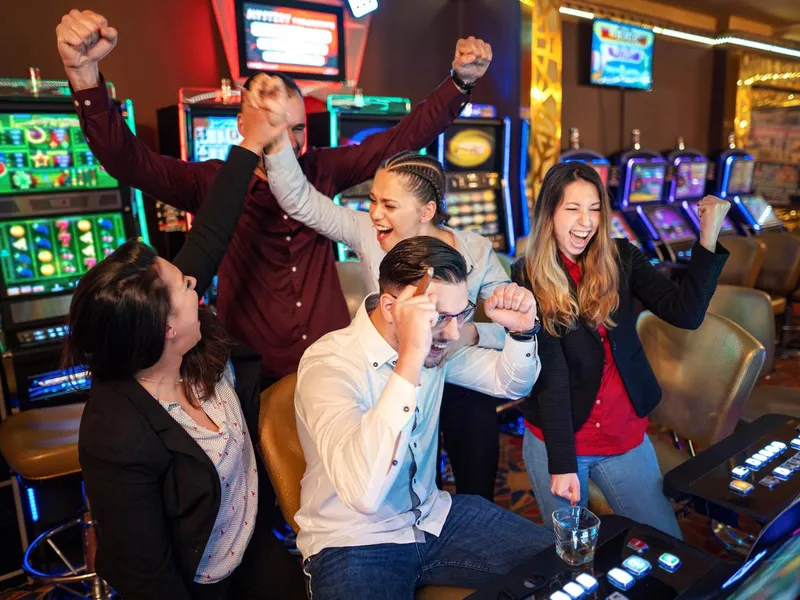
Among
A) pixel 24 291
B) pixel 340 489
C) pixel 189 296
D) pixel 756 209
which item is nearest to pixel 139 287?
pixel 189 296

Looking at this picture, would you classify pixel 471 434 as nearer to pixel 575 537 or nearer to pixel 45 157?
pixel 575 537

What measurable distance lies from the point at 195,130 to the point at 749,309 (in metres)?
2.60

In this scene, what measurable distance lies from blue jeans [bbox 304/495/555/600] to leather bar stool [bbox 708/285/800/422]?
1.50 m

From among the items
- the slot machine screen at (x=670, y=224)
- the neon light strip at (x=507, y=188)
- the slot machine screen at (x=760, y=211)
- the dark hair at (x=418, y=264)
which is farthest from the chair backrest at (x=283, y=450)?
the slot machine screen at (x=760, y=211)

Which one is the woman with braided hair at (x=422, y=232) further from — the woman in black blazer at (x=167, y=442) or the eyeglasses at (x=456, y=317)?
the woman in black blazer at (x=167, y=442)

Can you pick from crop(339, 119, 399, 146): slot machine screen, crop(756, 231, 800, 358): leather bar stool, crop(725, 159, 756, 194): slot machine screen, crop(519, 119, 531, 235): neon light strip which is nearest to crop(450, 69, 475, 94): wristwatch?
crop(339, 119, 399, 146): slot machine screen

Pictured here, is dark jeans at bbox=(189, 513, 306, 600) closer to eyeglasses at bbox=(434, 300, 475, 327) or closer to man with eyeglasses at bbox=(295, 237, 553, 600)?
man with eyeglasses at bbox=(295, 237, 553, 600)

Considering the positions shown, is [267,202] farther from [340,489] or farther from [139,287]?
[340,489]

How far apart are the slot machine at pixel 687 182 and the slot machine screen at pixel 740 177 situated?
0.38 m

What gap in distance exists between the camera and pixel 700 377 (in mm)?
2160

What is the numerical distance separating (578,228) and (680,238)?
4474mm

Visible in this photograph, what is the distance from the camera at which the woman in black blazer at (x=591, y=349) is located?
5.98 feet

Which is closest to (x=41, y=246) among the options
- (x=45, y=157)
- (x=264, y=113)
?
(x=45, y=157)

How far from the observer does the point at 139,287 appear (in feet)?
4.53
